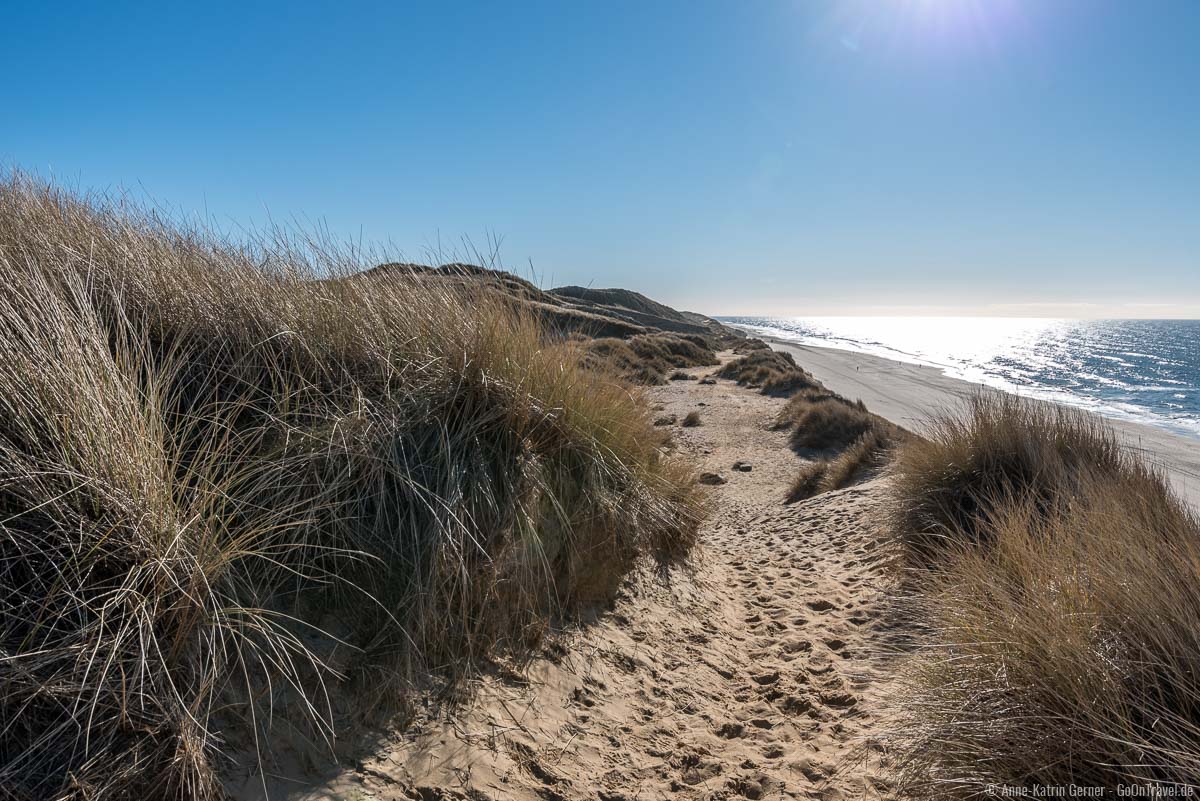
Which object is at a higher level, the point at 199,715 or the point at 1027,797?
the point at 199,715

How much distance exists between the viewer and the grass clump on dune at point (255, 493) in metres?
1.87

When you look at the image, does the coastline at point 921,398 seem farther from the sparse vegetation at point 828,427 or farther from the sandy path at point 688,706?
the sandy path at point 688,706

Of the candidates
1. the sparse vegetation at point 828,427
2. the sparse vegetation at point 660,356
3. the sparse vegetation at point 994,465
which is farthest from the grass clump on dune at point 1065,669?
the sparse vegetation at point 660,356

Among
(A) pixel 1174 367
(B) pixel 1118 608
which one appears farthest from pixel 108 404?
(A) pixel 1174 367

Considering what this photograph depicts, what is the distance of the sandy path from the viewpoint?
2.62 metres

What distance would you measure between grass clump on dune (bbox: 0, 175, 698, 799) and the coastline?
5.93 metres

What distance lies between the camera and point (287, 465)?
2.92 meters

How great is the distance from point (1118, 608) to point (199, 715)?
11.2 ft

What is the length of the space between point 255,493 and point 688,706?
8.84 feet

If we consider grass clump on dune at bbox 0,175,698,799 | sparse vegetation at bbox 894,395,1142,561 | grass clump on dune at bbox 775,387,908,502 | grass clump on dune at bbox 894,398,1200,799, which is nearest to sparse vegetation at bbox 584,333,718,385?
grass clump on dune at bbox 775,387,908,502

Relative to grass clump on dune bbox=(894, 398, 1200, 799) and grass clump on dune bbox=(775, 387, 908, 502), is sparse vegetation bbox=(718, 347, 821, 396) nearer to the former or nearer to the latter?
grass clump on dune bbox=(775, 387, 908, 502)

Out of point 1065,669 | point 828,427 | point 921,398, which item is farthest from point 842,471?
point 921,398

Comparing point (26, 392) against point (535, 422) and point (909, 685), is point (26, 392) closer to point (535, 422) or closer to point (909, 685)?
point (535, 422)

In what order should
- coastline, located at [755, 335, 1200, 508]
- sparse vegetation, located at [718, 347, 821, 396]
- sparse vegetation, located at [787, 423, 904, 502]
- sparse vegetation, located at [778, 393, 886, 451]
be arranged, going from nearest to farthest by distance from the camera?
1. sparse vegetation, located at [787, 423, 904, 502]
2. sparse vegetation, located at [778, 393, 886, 451]
3. coastline, located at [755, 335, 1200, 508]
4. sparse vegetation, located at [718, 347, 821, 396]
